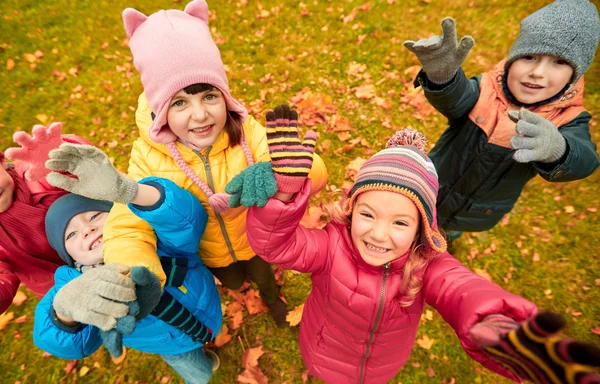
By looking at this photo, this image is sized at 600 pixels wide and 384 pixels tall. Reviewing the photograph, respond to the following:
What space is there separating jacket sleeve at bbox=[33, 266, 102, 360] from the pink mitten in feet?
1.82

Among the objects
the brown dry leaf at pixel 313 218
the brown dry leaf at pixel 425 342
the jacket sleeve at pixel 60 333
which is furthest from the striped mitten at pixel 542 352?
the brown dry leaf at pixel 313 218

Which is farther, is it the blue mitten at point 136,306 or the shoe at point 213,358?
the shoe at point 213,358

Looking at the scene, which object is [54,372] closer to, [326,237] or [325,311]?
[325,311]

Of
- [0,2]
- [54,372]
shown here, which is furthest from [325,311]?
[0,2]

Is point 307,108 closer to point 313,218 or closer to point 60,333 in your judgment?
point 313,218

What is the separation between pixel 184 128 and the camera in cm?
176

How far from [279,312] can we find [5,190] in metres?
2.28

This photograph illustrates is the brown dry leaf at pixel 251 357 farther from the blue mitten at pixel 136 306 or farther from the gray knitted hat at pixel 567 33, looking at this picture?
the gray knitted hat at pixel 567 33

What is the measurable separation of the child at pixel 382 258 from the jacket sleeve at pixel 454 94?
375 mm

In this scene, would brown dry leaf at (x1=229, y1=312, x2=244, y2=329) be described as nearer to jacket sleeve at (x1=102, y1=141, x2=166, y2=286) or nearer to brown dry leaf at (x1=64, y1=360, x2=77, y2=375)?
brown dry leaf at (x1=64, y1=360, x2=77, y2=375)

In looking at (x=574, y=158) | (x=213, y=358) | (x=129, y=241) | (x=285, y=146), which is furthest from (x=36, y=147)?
(x=574, y=158)

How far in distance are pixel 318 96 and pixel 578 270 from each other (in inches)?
141

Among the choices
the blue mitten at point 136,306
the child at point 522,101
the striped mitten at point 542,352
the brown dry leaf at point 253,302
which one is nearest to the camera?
the striped mitten at point 542,352

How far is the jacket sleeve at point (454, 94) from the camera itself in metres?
1.95
